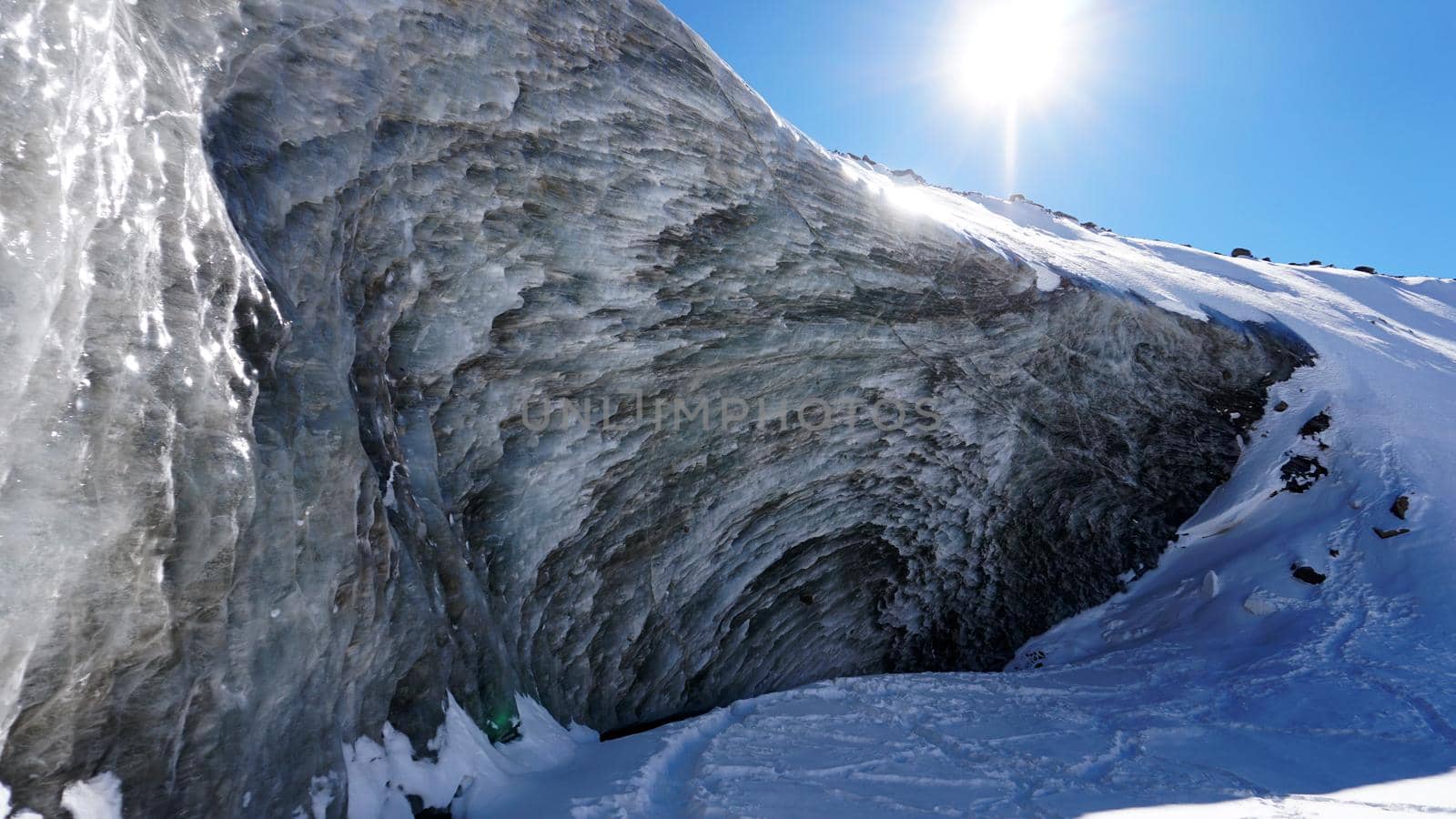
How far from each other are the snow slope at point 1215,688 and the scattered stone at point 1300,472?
0.09m

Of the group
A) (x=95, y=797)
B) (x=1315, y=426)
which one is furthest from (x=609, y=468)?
(x=1315, y=426)

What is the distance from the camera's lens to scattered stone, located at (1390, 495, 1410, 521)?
28.4 ft

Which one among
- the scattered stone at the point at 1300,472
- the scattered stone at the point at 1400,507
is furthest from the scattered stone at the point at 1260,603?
the scattered stone at the point at 1300,472

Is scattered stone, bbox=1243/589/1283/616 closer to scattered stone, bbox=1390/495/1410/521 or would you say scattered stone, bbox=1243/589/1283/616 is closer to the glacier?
the glacier

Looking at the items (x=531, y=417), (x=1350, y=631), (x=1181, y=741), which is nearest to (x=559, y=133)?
(x=531, y=417)

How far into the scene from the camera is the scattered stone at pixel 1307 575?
8.44 metres

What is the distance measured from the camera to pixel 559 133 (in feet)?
20.1

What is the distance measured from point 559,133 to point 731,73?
2.28 m

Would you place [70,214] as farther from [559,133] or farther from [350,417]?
[559,133]

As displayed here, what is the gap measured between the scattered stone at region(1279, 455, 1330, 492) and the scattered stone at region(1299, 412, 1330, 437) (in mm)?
398

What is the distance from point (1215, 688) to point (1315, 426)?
531 centimetres

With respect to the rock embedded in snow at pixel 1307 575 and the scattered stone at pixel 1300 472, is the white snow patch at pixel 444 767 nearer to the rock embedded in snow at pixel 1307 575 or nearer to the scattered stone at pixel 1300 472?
the rock embedded in snow at pixel 1307 575

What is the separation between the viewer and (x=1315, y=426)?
32.9 ft

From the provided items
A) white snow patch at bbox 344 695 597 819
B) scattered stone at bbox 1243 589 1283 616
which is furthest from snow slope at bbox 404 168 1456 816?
white snow patch at bbox 344 695 597 819
